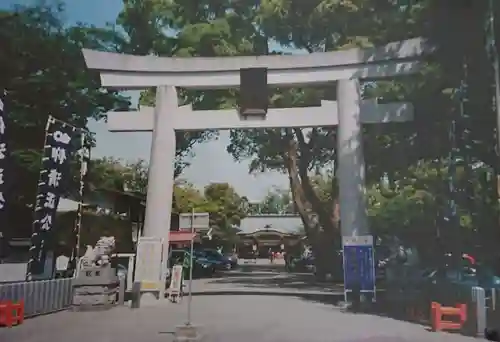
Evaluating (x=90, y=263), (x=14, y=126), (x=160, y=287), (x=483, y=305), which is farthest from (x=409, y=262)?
(x=14, y=126)

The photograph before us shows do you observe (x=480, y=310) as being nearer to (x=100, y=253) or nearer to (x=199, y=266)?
(x=199, y=266)

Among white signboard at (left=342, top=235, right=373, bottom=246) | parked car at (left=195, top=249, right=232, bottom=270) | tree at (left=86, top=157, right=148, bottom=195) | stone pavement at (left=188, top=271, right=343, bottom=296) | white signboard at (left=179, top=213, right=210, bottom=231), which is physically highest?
tree at (left=86, top=157, right=148, bottom=195)

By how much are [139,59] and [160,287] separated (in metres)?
1.54

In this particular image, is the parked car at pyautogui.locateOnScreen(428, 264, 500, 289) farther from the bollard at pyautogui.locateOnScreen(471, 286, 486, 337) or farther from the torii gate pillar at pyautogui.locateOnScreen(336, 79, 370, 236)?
the torii gate pillar at pyautogui.locateOnScreen(336, 79, 370, 236)

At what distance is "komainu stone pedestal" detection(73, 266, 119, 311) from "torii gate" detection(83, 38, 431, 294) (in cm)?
38

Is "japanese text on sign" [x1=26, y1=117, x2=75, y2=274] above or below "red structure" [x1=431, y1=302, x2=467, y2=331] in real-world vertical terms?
above

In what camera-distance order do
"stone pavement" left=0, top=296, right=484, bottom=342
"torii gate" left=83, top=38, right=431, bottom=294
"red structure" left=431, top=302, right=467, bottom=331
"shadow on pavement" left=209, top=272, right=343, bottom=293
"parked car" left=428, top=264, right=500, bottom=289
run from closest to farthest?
"stone pavement" left=0, top=296, right=484, bottom=342 → "red structure" left=431, top=302, right=467, bottom=331 → "parked car" left=428, top=264, right=500, bottom=289 → "shadow on pavement" left=209, top=272, right=343, bottom=293 → "torii gate" left=83, top=38, right=431, bottom=294

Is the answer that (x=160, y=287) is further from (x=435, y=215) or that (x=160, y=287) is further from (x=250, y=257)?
(x=435, y=215)

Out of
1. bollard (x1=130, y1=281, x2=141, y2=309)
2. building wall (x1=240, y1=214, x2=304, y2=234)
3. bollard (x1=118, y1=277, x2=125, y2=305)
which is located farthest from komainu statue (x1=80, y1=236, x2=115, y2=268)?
building wall (x1=240, y1=214, x2=304, y2=234)

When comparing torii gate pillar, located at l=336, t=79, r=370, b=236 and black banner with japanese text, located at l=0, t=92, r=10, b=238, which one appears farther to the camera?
torii gate pillar, located at l=336, t=79, r=370, b=236

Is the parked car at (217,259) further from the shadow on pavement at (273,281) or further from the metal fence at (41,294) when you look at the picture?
the metal fence at (41,294)

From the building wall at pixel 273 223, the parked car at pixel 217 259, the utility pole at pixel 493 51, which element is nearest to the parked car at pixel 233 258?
the parked car at pixel 217 259

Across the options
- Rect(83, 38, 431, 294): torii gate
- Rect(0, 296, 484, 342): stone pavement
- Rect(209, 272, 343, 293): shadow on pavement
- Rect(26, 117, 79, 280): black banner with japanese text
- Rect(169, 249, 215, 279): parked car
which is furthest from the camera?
Rect(83, 38, 431, 294): torii gate

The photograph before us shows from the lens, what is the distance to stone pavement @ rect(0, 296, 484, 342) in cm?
273
